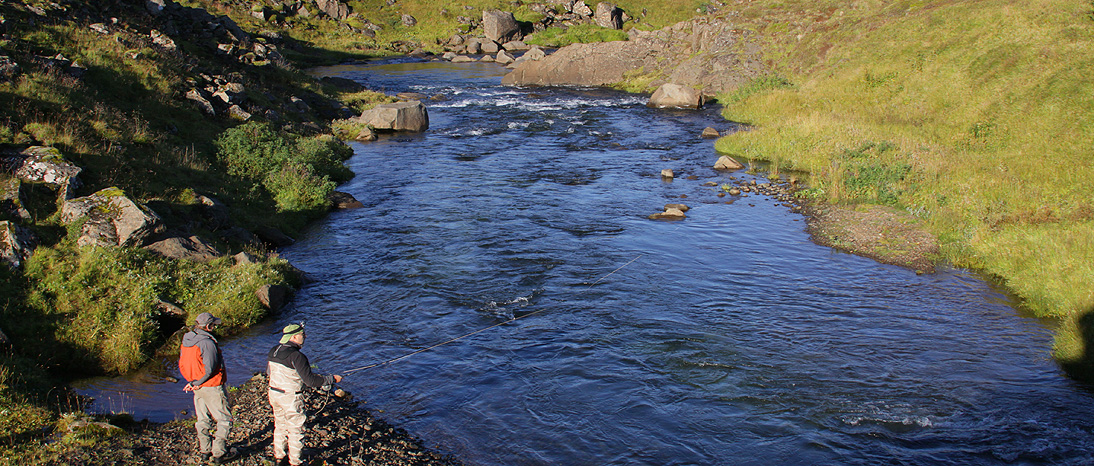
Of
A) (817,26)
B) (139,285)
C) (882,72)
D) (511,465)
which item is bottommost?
(511,465)

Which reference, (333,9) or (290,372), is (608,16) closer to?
(333,9)

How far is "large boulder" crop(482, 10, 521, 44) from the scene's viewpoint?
283 feet

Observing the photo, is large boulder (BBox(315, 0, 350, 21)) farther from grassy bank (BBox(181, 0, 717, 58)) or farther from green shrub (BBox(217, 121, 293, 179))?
green shrub (BBox(217, 121, 293, 179))

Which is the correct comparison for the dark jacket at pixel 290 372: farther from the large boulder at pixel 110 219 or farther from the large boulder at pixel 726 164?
the large boulder at pixel 726 164

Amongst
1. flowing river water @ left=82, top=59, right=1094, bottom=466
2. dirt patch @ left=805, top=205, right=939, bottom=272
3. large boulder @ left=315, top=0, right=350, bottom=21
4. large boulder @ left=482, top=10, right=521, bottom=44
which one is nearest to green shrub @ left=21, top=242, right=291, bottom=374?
flowing river water @ left=82, top=59, right=1094, bottom=466

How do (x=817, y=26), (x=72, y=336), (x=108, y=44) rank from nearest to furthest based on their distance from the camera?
(x=72, y=336), (x=108, y=44), (x=817, y=26)

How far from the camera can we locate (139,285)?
12.7m

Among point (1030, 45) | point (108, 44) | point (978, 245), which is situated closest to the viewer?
point (978, 245)

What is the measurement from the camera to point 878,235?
18406 millimetres

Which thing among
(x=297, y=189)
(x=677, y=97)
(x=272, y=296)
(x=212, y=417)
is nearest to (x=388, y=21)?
(x=677, y=97)

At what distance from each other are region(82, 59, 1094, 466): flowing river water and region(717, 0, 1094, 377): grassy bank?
1567 mm

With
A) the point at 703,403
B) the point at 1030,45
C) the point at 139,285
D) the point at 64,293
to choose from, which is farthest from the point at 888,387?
the point at 1030,45

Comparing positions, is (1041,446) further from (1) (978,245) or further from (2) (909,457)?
(1) (978,245)

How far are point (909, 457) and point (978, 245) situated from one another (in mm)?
9694
